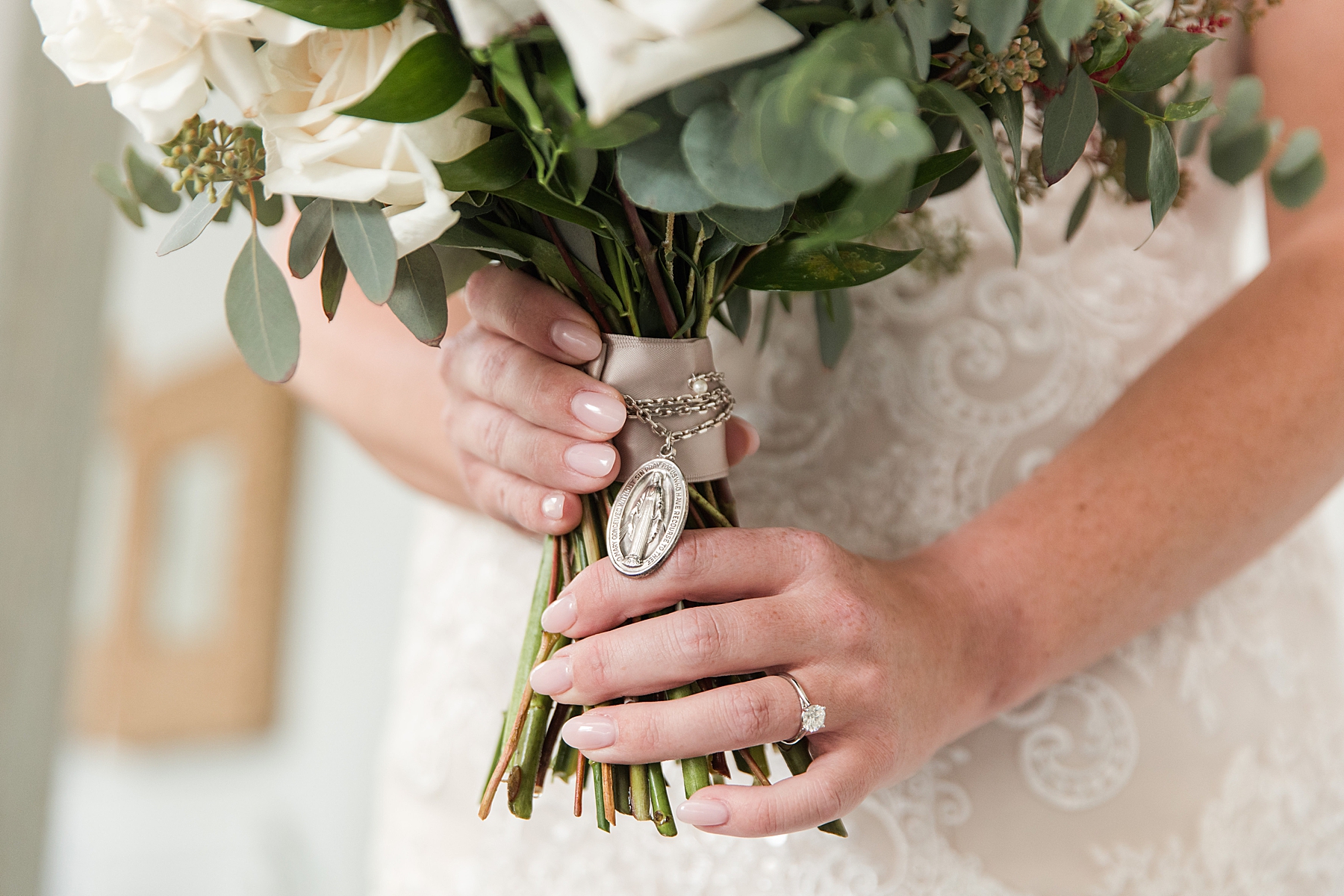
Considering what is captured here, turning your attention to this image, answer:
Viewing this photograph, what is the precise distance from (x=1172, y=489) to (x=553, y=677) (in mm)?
426

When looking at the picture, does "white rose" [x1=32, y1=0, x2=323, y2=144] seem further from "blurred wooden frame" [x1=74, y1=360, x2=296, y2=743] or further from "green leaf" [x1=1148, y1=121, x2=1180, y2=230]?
"blurred wooden frame" [x1=74, y1=360, x2=296, y2=743]

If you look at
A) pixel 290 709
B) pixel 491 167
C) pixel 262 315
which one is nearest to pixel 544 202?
pixel 491 167

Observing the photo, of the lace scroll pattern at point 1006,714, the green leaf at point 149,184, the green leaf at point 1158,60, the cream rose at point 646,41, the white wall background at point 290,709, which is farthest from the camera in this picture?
the white wall background at point 290,709

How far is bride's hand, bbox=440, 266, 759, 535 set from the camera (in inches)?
17.7

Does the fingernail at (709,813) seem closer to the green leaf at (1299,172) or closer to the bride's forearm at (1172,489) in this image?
the bride's forearm at (1172,489)

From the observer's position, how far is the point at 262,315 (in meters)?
0.39

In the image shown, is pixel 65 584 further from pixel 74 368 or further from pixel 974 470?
pixel 974 470

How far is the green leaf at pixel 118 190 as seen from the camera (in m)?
0.51

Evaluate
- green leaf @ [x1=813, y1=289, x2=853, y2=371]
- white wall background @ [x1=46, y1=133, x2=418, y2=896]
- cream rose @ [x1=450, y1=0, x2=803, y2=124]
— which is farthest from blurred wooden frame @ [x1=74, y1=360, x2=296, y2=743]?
cream rose @ [x1=450, y1=0, x2=803, y2=124]

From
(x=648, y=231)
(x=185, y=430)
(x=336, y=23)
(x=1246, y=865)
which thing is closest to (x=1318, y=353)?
(x=1246, y=865)

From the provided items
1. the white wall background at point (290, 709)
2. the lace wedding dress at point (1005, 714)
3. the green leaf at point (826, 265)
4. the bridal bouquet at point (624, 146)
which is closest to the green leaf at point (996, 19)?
the bridal bouquet at point (624, 146)

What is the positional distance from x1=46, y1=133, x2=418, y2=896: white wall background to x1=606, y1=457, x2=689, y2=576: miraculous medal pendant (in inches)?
59.5

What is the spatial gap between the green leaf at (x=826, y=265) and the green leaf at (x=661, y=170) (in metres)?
0.09

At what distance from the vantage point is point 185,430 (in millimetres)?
2033
